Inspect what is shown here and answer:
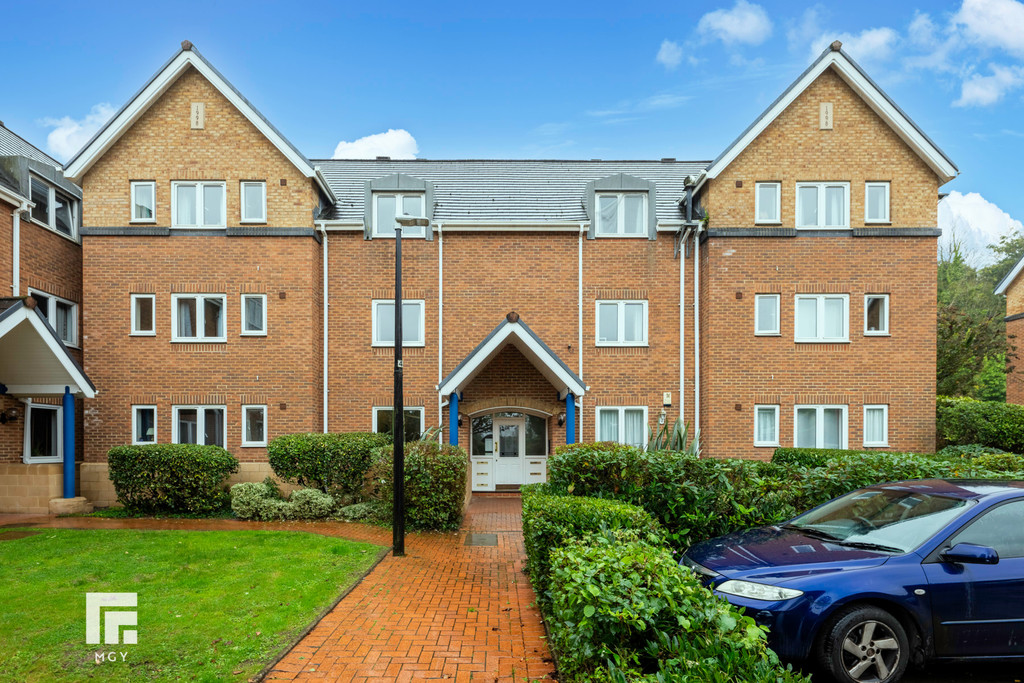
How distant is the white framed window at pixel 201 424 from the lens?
53.7 feet

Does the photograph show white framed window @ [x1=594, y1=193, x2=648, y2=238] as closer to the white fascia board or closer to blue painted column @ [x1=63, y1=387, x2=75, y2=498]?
the white fascia board

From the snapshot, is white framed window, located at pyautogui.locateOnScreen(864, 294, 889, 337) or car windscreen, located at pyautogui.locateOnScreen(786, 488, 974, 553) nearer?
car windscreen, located at pyautogui.locateOnScreen(786, 488, 974, 553)

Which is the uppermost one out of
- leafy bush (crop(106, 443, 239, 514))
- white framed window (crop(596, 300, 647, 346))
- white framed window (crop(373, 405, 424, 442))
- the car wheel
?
white framed window (crop(596, 300, 647, 346))

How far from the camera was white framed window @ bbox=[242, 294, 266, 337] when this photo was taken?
649 inches

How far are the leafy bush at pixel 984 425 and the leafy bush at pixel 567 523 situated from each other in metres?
13.6

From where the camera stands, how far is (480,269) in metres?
17.1

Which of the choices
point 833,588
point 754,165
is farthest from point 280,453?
point 754,165

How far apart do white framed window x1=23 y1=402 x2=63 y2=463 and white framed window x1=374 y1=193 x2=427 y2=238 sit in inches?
355

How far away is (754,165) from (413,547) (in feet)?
41.0

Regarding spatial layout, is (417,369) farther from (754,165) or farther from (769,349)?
(754,165)

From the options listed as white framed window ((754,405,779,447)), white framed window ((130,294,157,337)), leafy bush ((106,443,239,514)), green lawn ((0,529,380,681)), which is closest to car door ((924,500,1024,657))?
green lawn ((0,529,380,681))

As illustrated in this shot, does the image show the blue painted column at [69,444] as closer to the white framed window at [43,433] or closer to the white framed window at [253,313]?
the white framed window at [43,433]

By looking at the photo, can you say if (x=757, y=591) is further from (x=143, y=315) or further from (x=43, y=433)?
(x=43, y=433)

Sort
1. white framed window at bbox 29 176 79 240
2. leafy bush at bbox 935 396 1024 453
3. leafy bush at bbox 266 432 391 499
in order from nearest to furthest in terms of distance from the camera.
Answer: leafy bush at bbox 266 432 391 499 → leafy bush at bbox 935 396 1024 453 → white framed window at bbox 29 176 79 240
